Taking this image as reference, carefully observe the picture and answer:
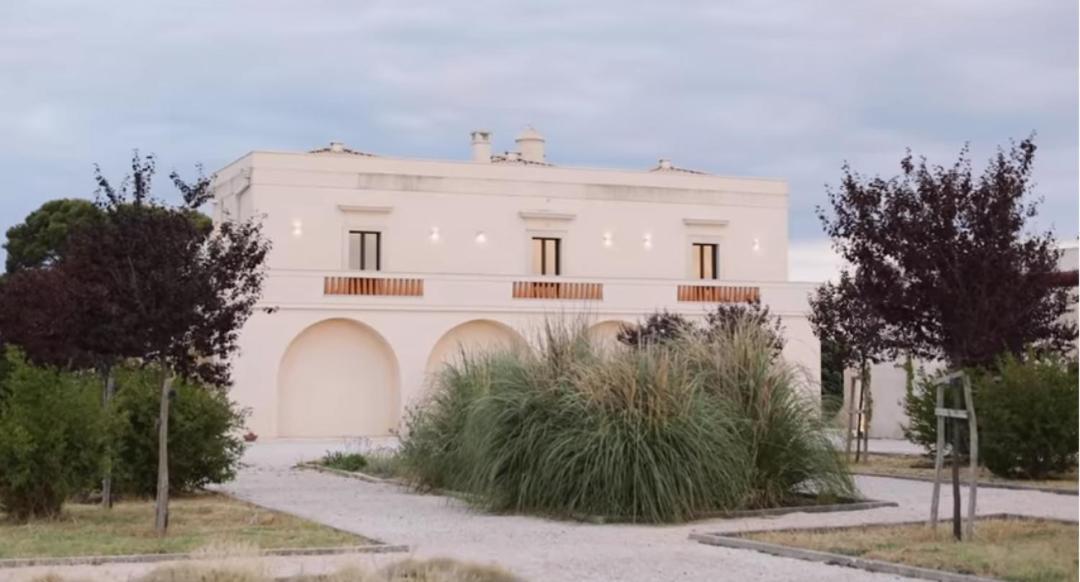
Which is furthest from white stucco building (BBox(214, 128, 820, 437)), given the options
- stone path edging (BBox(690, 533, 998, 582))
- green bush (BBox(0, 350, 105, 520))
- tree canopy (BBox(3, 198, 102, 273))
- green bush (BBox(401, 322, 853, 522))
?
stone path edging (BBox(690, 533, 998, 582))

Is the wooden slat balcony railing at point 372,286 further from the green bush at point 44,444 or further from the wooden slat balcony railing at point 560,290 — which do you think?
the green bush at point 44,444

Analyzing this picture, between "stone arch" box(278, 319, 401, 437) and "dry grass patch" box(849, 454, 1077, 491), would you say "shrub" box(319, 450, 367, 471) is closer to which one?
"dry grass patch" box(849, 454, 1077, 491)

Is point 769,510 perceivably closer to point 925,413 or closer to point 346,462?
point 925,413

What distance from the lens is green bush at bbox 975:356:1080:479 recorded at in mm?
20094

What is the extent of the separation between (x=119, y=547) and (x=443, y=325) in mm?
25149

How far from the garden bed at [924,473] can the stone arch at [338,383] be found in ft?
45.7

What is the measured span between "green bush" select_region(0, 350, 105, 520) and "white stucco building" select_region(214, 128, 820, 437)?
19171 millimetres

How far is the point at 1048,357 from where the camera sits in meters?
21.5

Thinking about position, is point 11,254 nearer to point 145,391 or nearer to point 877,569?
point 145,391

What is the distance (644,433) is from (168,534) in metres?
4.45

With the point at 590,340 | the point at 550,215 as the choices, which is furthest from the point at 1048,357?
the point at 550,215

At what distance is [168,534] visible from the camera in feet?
44.7

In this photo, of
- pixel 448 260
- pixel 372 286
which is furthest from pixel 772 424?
pixel 448 260

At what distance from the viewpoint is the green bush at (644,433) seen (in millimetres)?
14898
